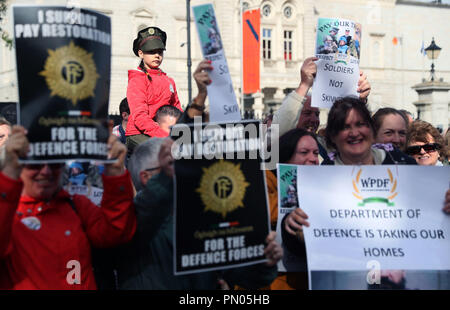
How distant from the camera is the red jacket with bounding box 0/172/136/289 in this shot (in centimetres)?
320

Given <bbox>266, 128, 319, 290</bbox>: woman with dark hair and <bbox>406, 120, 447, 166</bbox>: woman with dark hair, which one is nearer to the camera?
<bbox>266, 128, 319, 290</bbox>: woman with dark hair

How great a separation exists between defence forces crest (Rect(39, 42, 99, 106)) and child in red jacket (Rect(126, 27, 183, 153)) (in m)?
2.68

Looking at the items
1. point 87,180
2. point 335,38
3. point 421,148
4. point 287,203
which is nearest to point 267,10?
point 421,148

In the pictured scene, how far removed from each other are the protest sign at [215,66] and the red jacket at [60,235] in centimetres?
96

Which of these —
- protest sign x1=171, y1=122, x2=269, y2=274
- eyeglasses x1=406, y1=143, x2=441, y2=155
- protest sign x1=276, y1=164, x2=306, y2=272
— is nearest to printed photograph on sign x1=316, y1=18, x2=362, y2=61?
eyeglasses x1=406, y1=143, x2=441, y2=155

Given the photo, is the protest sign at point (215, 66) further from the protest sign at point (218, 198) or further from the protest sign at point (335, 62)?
the protest sign at point (335, 62)

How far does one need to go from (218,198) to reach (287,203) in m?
0.68

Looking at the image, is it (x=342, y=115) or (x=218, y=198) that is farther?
(x=342, y=115)

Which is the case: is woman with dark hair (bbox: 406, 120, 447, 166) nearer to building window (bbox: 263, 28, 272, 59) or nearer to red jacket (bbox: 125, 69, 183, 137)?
red jacket (bbox: 125, 69, 183, 137)

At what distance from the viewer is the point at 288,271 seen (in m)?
3.98

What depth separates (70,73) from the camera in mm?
3283

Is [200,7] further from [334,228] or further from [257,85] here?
[257,85]

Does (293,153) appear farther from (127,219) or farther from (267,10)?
(267,10)
